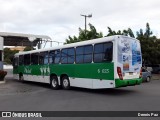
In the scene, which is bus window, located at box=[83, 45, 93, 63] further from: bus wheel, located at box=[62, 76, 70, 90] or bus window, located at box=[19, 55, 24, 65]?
bus window, located at box=[19, 55, 24, 65]

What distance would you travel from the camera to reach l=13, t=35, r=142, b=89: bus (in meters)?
14.4

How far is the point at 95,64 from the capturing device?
15.4 m

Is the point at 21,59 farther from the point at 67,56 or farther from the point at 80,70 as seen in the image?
the point at 80,70

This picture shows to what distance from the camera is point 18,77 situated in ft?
86.1

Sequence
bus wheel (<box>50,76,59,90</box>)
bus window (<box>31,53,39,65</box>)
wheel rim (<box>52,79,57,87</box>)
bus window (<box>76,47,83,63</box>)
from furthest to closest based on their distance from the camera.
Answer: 1. bus window (<box>31,53,39,65</box>)
2. wheel rim (<box>52,79,57,87</box>)
3. bus wheel (<box>50,76,59,90</box>)
4. bus window (<box>76,47,83,63</box>)

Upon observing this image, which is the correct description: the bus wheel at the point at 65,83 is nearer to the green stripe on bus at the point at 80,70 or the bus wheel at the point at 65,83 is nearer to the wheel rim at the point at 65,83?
the wheel rim at the point at 65,83

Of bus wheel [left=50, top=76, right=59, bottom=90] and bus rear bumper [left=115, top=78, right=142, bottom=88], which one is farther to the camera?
bus wheel [left=50, top=76, right=59, bottom=90]

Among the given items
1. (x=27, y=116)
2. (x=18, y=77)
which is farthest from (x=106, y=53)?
(x=18, y=77)

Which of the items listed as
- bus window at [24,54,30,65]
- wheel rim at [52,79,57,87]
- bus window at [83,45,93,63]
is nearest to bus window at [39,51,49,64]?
wheel rim at [52,79,57,87]

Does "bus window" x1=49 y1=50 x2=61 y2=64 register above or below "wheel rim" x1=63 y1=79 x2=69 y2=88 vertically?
above

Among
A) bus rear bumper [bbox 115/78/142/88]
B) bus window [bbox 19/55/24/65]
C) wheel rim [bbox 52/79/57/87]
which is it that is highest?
bus window [bbox 19/55/24/65]

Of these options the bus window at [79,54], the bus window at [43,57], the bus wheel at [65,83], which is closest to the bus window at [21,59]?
the bus window at [43,57]

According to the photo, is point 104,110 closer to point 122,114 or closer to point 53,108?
point 122,114

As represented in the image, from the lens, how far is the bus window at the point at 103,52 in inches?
575
